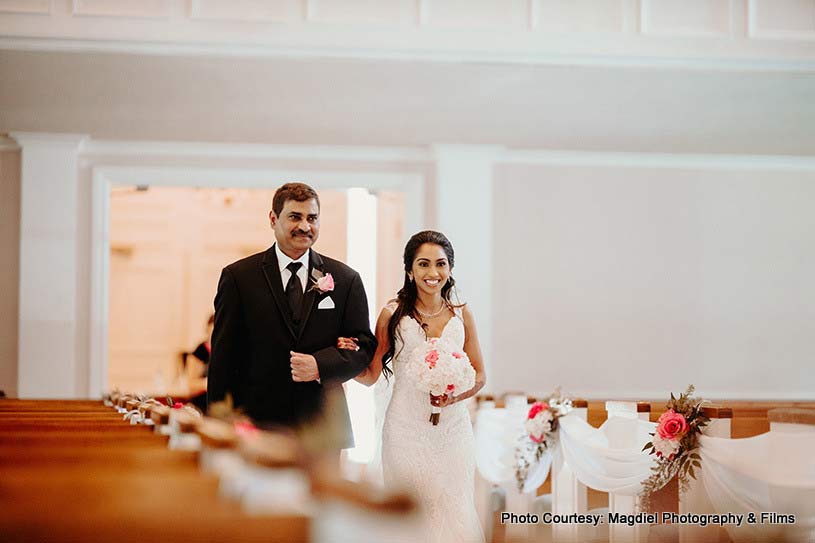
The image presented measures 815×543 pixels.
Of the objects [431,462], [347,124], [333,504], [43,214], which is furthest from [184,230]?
[333,504]

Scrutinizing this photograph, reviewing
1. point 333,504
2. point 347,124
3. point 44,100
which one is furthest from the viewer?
point 347,124

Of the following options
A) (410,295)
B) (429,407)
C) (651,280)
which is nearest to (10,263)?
(410,295)

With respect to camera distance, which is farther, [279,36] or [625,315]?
[625,315]

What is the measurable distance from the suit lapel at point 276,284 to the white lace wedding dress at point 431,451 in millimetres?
808

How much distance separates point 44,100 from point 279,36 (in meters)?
2.17

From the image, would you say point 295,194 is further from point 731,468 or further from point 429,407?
point 731,468

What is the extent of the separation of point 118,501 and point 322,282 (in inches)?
88.3

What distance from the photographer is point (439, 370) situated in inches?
167

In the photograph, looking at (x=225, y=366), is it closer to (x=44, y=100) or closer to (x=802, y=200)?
(x=44, y=100)

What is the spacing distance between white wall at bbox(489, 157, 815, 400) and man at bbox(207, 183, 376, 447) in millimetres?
5997

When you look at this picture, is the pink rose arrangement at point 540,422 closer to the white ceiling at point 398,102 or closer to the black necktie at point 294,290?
the black necktie at point 294,290

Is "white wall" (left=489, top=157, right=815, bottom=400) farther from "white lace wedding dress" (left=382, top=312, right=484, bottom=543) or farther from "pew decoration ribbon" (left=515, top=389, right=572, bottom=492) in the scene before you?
"white lace wedding dress" (left=382, top=312, right=484, bottom=543)

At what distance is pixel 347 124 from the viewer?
891 cm

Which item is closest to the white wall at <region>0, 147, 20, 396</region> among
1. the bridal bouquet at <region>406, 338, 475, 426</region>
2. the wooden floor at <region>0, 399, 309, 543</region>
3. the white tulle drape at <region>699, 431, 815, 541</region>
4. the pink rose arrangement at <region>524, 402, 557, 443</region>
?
the pink rose arrangement at <region>524, 402, 557, 443</region>
